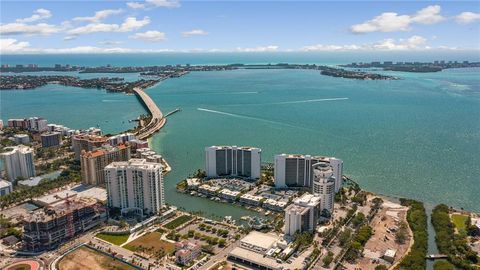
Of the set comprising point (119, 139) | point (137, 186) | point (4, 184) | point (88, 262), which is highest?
point (119, 139)

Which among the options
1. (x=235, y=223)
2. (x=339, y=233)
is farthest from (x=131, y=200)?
(x=339, y=233)

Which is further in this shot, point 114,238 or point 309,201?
point 309,201

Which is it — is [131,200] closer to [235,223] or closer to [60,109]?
[235,223]

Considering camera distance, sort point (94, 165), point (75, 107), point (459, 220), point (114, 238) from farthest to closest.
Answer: point (75, 107) → point (94, 165) → point (459, 220) → point (114, 238)

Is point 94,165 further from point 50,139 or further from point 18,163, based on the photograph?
point 50,139

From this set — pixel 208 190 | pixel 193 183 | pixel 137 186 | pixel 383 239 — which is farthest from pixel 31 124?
pixel 383 239

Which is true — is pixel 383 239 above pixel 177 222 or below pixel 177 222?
below

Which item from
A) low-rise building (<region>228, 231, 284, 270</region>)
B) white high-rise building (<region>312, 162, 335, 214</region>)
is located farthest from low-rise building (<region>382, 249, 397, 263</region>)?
low-rise building (<region>228, 231, 284, 270</region>)

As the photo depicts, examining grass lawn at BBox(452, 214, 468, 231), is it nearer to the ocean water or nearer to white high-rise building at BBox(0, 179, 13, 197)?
the ocean water
